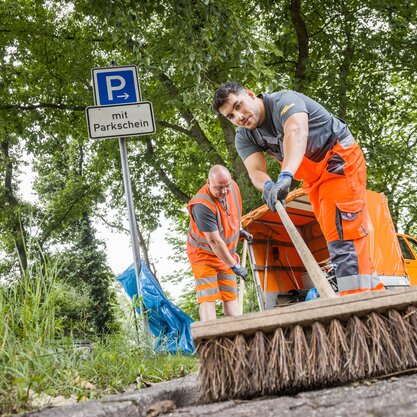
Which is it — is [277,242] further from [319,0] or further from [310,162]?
[310,162]

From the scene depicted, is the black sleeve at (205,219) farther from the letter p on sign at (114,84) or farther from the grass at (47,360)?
the grass at (47,360)

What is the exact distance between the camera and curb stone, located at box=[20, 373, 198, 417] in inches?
62.2

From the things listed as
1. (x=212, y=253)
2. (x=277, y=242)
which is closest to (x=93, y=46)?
(x=277, y=242)

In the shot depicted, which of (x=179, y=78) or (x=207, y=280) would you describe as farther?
(x=179, y=78)

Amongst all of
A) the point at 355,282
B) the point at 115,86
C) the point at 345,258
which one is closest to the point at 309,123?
the point at 345,258

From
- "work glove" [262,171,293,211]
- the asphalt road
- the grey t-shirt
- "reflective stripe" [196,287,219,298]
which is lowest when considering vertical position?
the asphalt road

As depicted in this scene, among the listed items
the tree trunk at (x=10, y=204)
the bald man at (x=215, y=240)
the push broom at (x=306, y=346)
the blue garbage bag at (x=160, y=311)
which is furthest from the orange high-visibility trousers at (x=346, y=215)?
the tree trunk at (x=10, y=204)

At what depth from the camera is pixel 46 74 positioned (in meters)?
10.5

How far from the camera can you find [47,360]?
2.15 m

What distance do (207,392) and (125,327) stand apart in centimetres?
158

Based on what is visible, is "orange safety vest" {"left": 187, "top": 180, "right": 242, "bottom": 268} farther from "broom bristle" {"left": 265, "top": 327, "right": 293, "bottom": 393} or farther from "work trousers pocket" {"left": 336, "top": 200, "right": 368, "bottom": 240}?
"broom bristle" {"left": 265, "top": 327, "right": 293, "bottom": 393}

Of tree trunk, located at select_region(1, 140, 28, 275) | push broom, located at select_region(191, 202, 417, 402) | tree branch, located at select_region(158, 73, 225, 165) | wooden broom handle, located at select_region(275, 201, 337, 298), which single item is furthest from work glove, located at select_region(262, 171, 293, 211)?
tree trunk, located at select_region(1, 140, 28, 275)

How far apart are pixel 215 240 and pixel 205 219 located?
20 centimetres

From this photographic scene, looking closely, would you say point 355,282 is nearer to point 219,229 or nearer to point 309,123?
point 309,123
